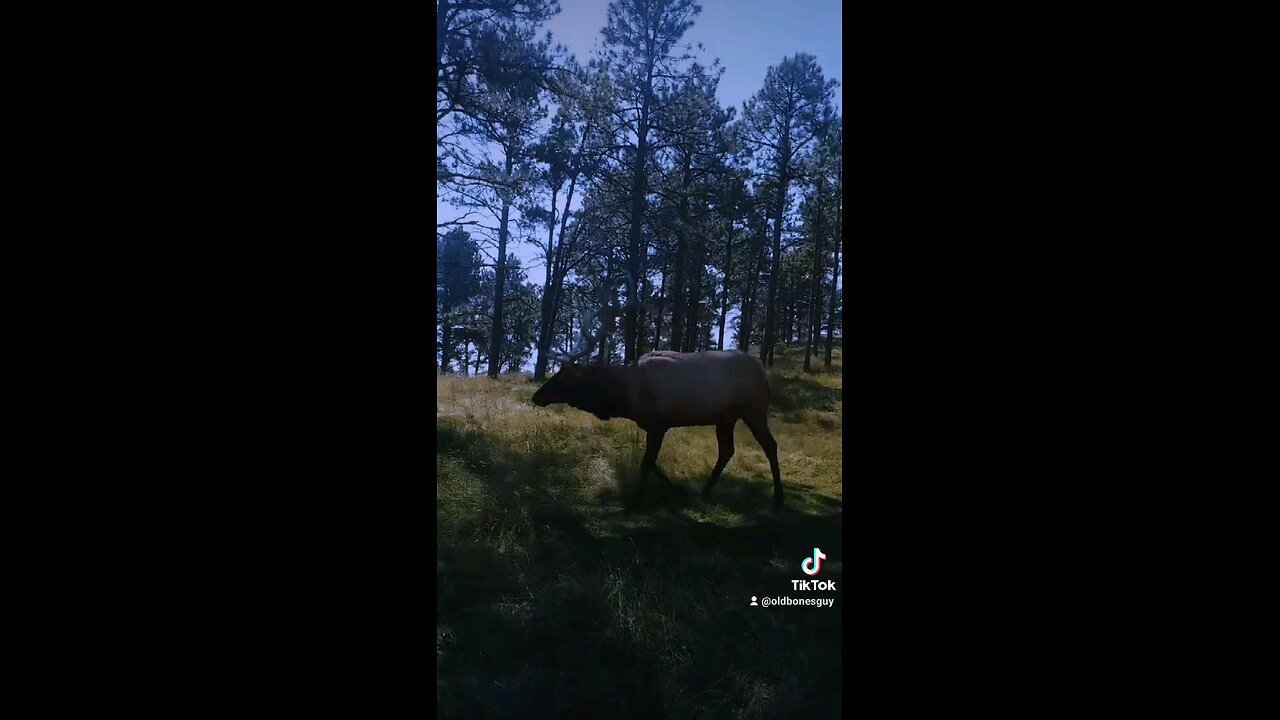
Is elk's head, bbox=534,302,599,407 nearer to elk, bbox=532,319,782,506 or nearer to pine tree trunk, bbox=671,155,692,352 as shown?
elk, bbox=532,319,782,506

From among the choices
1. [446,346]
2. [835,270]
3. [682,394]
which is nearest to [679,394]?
[682,394]

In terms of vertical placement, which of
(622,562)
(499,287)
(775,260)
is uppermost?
(775,260)

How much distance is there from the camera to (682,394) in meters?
2.84

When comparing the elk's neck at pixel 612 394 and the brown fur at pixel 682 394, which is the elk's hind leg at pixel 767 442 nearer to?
the brown fur at pixel 682 394

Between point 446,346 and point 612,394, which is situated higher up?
point 446,346

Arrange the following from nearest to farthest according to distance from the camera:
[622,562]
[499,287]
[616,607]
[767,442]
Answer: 1. [616,607]
2. [622,562]
3. [767,442]
4. [499,287]

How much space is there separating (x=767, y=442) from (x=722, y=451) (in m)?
0.18

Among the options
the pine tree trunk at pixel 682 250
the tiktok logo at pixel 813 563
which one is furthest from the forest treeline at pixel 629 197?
the tiktok logo at pixel 813 563

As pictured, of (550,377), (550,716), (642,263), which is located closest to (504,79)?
(642,263)

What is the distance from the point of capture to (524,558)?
2660 millimetres

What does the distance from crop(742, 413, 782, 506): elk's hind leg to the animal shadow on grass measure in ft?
0.16

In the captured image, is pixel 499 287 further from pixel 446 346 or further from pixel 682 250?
pixel 682 250

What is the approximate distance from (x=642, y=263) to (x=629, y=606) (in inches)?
53.2

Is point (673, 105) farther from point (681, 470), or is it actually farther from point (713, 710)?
point (713, 710)
